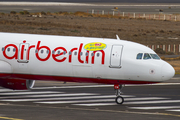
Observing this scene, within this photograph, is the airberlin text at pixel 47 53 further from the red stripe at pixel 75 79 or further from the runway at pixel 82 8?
the runway at pixel 82 8

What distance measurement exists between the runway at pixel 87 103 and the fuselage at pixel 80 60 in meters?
1.85

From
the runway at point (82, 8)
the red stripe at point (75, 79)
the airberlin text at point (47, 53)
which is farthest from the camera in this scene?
the runway at point (82, 8)

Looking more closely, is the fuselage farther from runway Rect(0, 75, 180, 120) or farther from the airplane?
runway Rect(0, 75, 180, 120)

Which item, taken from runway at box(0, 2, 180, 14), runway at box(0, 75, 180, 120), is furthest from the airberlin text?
runway at box(0, 2, 180, 14)

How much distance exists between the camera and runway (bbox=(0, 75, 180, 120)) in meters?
25.9

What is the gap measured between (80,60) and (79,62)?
0.17m

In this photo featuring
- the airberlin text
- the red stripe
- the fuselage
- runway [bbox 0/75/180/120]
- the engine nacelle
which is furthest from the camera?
the engine nacelle

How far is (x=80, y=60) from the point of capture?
97.3 ft

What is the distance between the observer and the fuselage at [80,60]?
94.9 ft

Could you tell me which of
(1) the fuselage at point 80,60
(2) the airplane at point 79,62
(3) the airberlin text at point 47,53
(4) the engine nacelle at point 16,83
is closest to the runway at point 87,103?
(4) the engine nacelle at point 16,83

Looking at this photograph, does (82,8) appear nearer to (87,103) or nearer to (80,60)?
(87,103)

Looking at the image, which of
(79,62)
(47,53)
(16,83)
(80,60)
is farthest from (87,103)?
(16,83)

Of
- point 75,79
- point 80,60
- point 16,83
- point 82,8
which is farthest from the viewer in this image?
point 82,8

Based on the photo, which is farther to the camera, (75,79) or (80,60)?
(75,79)
